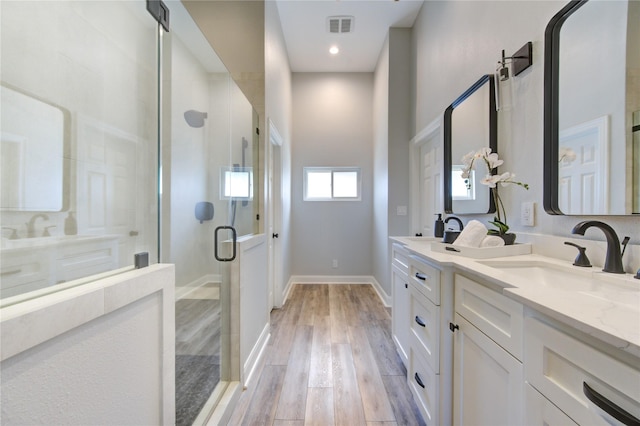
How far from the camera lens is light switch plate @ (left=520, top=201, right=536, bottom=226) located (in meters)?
1.33

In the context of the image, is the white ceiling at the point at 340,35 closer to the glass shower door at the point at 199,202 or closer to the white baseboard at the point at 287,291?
the glass shower door at the point at 199,202

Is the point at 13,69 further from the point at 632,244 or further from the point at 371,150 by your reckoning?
the point at 371,150

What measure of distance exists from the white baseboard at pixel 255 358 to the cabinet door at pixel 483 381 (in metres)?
1.25

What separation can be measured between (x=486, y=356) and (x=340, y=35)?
3.72 meters

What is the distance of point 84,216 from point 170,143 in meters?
0.59

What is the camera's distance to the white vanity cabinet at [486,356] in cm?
81

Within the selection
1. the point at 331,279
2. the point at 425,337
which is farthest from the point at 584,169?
the point at 331,279

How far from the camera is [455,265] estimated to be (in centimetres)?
120

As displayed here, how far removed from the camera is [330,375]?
1877 millimetres

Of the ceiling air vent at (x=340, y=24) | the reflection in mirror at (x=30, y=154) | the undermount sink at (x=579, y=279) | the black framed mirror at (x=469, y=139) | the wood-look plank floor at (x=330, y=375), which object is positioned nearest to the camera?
the undermount sink at (x=579, y=279)

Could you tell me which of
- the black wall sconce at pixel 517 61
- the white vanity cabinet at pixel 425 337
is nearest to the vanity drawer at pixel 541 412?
the white vanity cabinet at pixel 425 337

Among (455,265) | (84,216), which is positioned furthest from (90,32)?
(455,265)

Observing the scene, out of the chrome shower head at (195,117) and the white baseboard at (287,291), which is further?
the white baseboard at (287,291)

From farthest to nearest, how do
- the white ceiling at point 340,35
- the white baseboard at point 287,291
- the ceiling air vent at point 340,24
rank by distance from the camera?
the white baseboard at point 287,291, the ceiling air vent at point 340,24, the white ceiling at point 340,35
